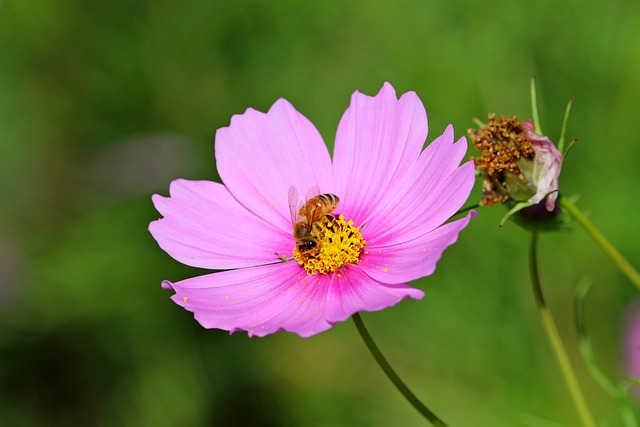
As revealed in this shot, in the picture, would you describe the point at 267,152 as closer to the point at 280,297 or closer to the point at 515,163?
the point at 280,297

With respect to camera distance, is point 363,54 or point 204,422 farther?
point 363,54

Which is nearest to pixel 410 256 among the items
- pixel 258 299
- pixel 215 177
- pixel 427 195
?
pixel 427 195

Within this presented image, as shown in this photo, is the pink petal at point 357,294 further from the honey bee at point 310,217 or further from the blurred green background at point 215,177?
the blurred green background at point 215,177

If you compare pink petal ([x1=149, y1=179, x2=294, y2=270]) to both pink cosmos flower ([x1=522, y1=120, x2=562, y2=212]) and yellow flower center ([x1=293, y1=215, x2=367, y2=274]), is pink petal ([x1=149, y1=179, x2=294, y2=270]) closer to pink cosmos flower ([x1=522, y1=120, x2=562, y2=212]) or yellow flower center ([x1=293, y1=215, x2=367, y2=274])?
yellow flower center ([x1=293, y1=215, x2=367, y2=274])

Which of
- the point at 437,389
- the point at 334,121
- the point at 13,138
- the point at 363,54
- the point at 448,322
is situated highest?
the point at 13,138

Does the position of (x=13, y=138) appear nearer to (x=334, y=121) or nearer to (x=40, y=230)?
(x=40, y=230)

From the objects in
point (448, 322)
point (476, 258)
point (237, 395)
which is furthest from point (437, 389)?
point (237, 395)
